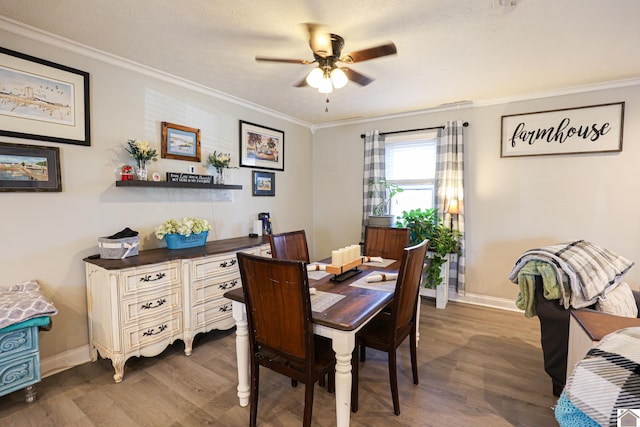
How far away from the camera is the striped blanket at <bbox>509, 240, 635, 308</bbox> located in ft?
6.13

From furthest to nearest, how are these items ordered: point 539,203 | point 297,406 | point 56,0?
point 539,203
point 297,406
point 56,0

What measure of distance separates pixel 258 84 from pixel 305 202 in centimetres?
205

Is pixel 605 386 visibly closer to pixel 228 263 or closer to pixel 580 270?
pixel 580 270

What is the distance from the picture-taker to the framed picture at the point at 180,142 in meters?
2.82

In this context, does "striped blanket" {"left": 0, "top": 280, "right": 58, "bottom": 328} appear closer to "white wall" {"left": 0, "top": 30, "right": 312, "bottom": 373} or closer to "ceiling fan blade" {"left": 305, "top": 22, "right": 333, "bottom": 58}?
"white wall" {"left": 0, "top": 30, "right": 312, "bottom": 373}

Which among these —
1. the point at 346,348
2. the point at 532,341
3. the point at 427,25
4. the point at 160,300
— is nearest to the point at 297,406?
the point at 346,348

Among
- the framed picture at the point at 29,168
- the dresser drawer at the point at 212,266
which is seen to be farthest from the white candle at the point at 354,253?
the framed picture at the point at 29,168

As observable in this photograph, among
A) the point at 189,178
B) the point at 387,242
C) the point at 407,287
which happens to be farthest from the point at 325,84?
the point at 189,178

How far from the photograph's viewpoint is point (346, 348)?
1423 mm

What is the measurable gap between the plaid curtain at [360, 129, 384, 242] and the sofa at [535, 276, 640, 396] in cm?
240

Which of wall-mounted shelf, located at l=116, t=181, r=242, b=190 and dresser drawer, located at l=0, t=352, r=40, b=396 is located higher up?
wall-mounted shelf, located at l=116, t=181, r=242, b=190

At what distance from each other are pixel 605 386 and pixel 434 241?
8.70 feet

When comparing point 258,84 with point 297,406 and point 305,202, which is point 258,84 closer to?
point 305,202

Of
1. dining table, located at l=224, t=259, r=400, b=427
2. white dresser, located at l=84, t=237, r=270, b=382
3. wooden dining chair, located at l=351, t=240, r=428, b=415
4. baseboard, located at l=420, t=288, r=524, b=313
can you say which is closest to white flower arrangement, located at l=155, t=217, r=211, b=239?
white dresser, located at l=84, t=237, r=270, b=382
